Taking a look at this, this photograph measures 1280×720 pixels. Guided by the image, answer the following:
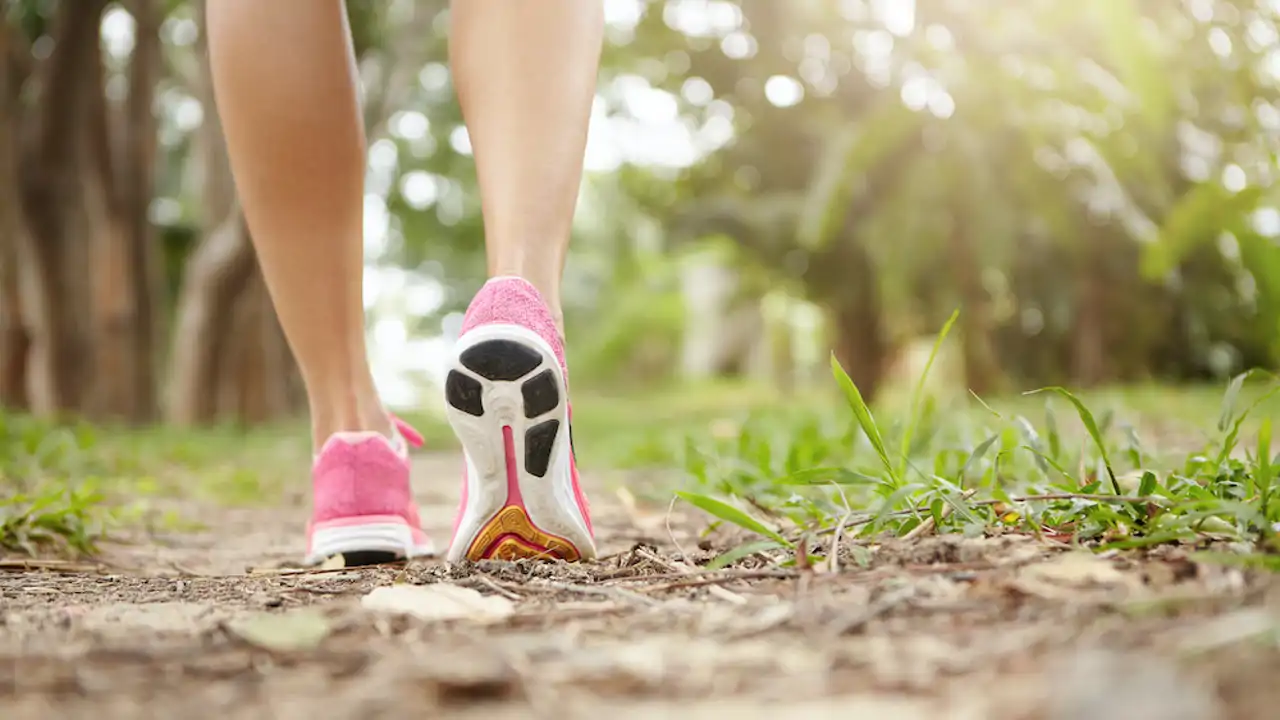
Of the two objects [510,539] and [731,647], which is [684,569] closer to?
[510,539]

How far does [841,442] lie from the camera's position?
234cm

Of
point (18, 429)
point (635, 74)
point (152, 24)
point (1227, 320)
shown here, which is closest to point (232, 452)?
point (18, 429)

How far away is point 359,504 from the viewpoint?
1.38 m

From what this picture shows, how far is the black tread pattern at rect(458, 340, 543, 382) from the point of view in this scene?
1065 mm

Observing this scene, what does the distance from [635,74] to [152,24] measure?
359 cm

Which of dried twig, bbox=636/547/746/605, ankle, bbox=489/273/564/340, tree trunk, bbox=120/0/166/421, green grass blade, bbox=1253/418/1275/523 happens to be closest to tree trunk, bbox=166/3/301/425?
tree trunk, bbox=120/0/166/421

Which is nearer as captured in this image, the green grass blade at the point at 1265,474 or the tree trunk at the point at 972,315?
the green grass blade at the point at 1265,474

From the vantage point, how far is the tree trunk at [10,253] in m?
5.64

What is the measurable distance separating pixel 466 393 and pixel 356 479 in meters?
0.38

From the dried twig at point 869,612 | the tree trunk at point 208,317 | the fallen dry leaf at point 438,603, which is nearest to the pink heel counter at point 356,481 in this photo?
the fallen dry leaf at point 438,603

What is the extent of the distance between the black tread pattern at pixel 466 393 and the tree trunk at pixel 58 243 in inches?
232

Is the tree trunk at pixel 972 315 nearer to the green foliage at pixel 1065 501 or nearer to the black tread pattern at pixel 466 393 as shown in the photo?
the green foliage at pixel 1065 501

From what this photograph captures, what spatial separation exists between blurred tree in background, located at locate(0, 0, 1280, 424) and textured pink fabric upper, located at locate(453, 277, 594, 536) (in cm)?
240

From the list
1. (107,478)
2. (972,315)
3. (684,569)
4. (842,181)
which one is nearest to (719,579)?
(684,569)
